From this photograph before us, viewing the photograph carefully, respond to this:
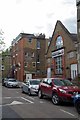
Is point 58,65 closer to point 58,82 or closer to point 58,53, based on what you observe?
point 58,53

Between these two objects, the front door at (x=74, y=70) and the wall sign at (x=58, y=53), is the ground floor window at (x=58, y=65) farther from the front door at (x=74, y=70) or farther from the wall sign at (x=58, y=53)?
the front door at (x=74, y=70)

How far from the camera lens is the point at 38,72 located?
193 feet

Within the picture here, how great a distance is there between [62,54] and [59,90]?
25483 mm

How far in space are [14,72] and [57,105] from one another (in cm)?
5389

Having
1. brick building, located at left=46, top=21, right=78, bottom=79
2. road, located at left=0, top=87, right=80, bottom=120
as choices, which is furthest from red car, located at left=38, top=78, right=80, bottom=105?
brick building, located at left=46, top=21, right=78, bottom=79

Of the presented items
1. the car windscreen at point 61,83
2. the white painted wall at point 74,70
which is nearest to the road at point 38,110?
the car windscreen at point 61,83

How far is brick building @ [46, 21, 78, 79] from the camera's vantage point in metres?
37.2

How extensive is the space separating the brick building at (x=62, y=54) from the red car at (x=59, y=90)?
1847 centimetres

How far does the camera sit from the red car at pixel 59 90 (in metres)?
15.5

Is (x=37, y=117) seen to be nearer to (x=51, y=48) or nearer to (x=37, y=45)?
(x=51, y=48)

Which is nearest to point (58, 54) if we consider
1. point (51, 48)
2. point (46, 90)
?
point (51, 48)

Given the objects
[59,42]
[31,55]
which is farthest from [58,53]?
[31,55]

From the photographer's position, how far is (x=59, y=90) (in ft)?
52.1

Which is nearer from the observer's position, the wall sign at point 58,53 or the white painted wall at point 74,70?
the white painted wall at point 74,70
